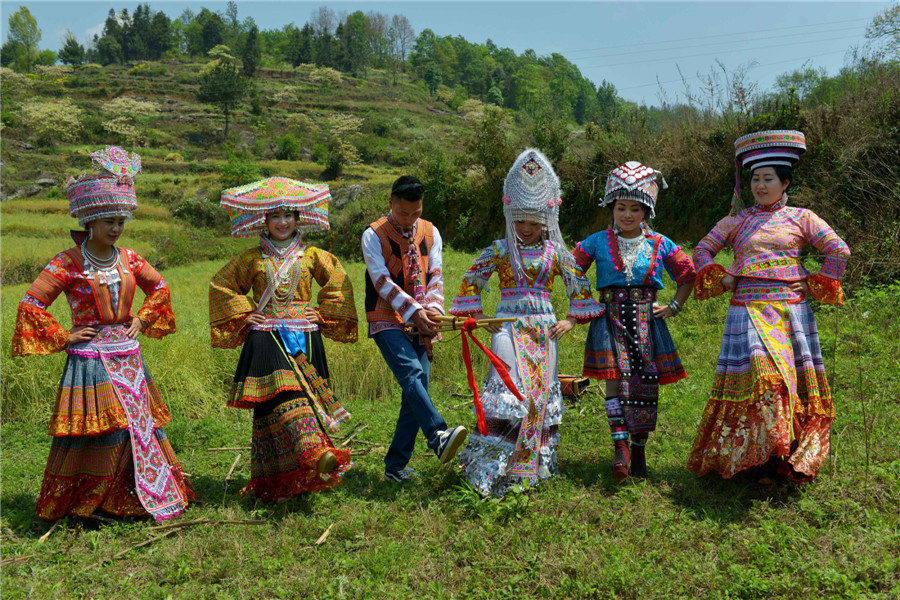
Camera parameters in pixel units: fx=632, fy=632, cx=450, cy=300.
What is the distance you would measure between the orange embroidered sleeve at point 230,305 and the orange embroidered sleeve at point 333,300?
1.55 feet

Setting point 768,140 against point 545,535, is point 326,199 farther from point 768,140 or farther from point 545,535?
point 768,140

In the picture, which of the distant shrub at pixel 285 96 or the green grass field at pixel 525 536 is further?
the distant shrub at pixel 285 96

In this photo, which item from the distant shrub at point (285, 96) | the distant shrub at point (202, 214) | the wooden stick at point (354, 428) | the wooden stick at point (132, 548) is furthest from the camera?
the distant shrub at point (285, 96)

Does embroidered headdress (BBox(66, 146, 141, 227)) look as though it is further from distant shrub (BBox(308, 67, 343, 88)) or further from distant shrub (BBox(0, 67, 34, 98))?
distant shrub (BBox(308, 67, 343, 88))

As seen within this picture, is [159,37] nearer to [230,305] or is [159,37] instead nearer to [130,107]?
[130,107]

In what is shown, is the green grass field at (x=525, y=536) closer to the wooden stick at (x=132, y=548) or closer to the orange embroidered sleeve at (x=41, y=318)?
the wooden stick at (x=132, y=548)

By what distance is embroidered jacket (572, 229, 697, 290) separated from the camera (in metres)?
4.32

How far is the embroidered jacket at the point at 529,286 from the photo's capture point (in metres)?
4.26

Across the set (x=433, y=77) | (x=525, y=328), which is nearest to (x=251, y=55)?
(x=433, y=77)

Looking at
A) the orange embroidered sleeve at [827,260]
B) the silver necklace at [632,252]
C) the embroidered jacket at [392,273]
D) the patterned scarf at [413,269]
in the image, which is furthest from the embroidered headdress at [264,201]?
the orange embroidered sleeve at [827,260]

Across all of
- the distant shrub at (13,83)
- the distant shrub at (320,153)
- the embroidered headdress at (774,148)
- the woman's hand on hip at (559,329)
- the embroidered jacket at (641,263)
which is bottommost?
the woman's hand on hip at (559,329)

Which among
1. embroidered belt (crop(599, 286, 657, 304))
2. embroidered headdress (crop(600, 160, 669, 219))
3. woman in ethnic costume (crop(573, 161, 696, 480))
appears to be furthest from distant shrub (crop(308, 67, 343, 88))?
embroidered belt (crop(599, 286, 657, 304))

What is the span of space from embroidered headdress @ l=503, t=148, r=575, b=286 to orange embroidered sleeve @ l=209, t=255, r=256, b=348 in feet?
5.97

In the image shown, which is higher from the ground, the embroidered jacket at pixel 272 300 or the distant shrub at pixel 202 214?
the distant shrub at pixel 202 214
